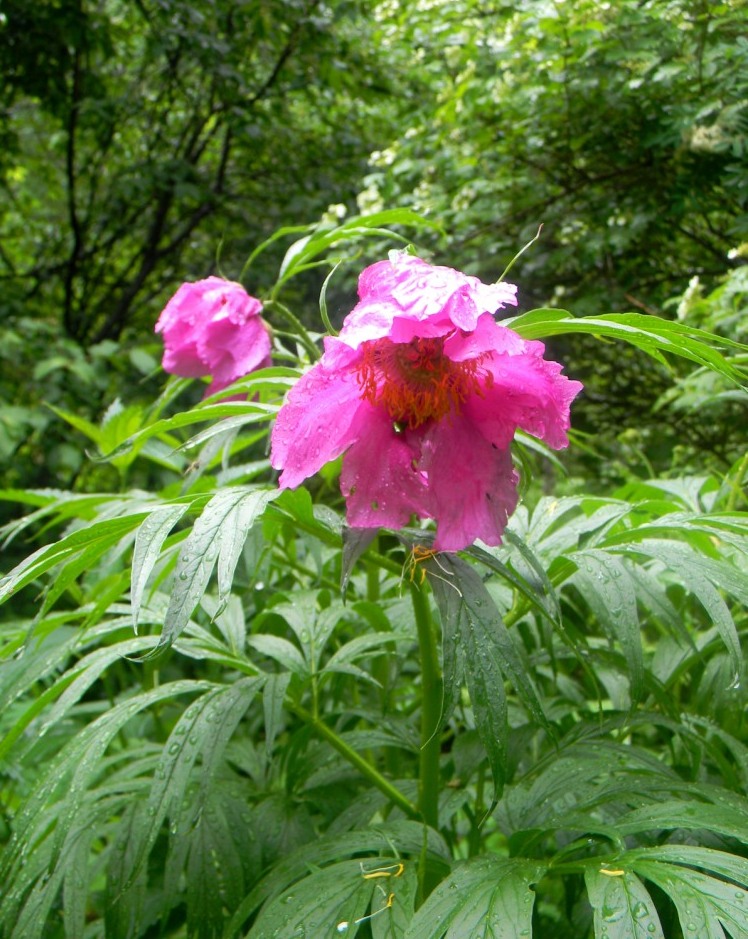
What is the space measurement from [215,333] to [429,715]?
0.46 metres

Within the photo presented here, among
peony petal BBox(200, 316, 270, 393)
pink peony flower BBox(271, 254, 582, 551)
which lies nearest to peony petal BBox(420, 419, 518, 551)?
pink peony flower BBox(271, 254, 582, 551)

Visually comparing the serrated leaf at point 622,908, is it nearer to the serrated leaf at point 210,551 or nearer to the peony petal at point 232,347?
the serrated leaf at point 210,551

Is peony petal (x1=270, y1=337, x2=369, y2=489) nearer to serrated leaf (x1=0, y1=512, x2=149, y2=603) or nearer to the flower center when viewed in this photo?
the flower center

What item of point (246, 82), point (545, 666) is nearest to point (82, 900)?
point (545, 666)

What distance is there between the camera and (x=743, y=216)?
1402mm

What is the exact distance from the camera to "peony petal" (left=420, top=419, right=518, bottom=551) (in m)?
0.64

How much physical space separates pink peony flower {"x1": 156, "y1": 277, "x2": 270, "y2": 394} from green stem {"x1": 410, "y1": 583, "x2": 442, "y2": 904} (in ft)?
1.10

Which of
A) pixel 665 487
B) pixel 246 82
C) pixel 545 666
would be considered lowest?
pixel 545 666

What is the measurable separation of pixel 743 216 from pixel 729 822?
1084 mm

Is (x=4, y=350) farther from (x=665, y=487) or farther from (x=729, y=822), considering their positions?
(x=729, y=822)

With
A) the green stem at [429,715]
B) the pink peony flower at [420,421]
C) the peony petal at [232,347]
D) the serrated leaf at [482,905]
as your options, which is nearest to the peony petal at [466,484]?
the pink peony flower at [420,421]

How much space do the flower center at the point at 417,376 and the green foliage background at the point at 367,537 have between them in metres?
0.06

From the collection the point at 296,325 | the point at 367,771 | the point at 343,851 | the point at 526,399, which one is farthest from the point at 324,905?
the point at 296,325

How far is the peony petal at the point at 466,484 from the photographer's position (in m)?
0.64
